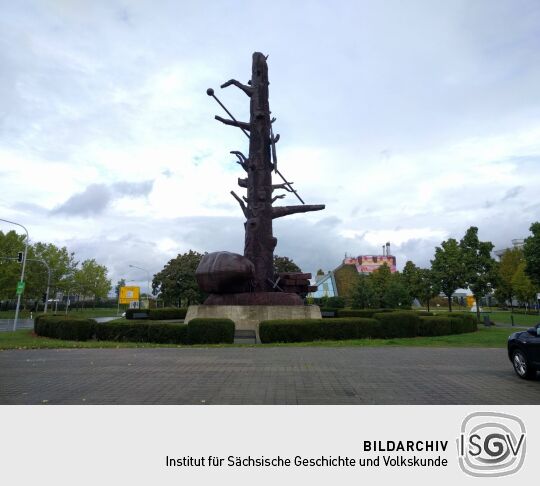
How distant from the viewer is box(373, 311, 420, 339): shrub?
65.6ft

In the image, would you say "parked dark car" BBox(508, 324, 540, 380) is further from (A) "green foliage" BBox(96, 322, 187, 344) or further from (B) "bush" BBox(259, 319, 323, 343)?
(A) "green foliage" BBox(96, 322, 187, 344)

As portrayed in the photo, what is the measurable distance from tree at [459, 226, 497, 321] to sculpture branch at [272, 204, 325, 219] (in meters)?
18.6

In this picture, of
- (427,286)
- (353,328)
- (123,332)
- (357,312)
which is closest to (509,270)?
(427,286)

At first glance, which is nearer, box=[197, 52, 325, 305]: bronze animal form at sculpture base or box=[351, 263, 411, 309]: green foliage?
box=[197, 52, 325, 305]: bronze animal form at sculpture base

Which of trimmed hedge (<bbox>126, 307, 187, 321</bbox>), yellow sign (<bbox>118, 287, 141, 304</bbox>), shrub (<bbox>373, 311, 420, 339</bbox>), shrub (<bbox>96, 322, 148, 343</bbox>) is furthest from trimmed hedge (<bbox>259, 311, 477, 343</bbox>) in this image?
yellow sign (<bbox>118, 287, 141, 304</bbox>)

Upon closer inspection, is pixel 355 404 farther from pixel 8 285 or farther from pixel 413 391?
pixel 8 285

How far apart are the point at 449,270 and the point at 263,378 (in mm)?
32947

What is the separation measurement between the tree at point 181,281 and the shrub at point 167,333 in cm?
3307

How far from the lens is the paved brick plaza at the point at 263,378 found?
7223mm

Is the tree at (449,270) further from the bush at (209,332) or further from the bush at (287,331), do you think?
the bush at (209,332)

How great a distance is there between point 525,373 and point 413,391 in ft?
10.5

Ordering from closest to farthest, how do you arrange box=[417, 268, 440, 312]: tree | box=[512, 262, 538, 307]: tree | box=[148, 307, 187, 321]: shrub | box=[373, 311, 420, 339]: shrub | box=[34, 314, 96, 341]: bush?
box=[34, 314, 96, 341]: bush
box=[373, 311, 420, 339]: shrub
box=[148, 307, 187, 321]: shrub
box=[417, 268, 440, 312]: tree
box=[512, 262, 538, 307]: tree

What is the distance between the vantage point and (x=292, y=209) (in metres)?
25.1

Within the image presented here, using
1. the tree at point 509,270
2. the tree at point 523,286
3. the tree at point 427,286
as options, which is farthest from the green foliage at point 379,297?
the tree at point 509,270
